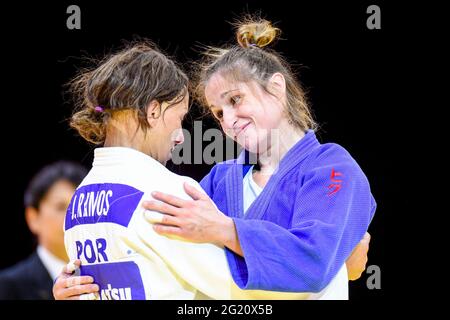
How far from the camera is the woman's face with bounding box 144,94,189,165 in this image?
6.88ft

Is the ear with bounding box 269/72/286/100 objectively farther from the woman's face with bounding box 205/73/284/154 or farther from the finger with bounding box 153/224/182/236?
the finger with bounding box 153/224/182/236

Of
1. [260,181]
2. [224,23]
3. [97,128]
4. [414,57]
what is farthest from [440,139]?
[97,128]

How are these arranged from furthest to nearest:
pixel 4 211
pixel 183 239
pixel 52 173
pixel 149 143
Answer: pixel 4 211 < pixel 52 173 < pixel 149 143 < pixel 183 239

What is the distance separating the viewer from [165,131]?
212 cm

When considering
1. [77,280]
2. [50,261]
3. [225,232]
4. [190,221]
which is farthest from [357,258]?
[50,261]

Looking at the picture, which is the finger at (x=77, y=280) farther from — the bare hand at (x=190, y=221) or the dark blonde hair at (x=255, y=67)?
the dark blonde hair at (x=255, y=67)

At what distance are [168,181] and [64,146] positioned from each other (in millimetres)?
2167

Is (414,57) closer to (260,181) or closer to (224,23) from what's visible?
(224,23)

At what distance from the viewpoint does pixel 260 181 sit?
2.44 m

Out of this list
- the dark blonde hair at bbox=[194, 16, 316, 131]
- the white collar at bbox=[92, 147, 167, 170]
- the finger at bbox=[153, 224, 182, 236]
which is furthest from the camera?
the dark blonde hair at bbox=[194, 16, 316, 131]

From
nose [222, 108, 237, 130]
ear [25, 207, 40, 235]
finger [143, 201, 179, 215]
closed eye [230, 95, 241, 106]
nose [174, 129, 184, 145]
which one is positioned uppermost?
closed eye [230, 95, 241, 106]

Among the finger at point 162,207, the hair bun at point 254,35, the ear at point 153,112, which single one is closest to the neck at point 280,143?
the hair bun at point 254,35

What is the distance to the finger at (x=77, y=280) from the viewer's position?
2.06 m

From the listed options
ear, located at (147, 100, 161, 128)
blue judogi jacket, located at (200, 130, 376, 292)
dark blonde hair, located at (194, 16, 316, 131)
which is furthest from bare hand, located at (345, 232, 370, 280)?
ear, located at (147, 100, 161, 128)
